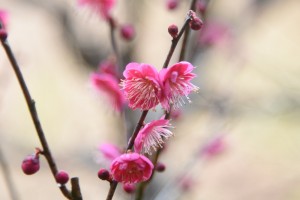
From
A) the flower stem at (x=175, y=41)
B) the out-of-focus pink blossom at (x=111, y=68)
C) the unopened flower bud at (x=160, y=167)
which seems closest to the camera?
the flower stem at (x=175, y=41)

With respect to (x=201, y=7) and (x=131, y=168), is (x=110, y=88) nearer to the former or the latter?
(x=201, y=7)

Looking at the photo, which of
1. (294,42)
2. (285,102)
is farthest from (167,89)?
(294,42)

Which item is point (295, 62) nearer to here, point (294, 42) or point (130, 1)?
point (294, 42)

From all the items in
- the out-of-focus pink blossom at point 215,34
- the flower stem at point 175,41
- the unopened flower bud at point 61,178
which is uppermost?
the out-of-focus pink blossom at point 215,34

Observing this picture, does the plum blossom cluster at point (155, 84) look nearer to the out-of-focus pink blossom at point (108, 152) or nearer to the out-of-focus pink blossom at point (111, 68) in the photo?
the out-of-focus pink blossom at point (108, 152)

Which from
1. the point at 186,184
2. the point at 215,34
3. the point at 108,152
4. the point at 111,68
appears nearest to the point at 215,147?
the point at 186,184

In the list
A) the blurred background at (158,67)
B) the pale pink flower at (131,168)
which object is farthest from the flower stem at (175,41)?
the blurred background at (158,67)

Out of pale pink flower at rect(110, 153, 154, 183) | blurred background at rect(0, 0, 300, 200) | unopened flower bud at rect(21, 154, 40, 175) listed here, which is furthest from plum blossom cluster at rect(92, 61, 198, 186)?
blurred background at rect(0, 0, 300, 200)
